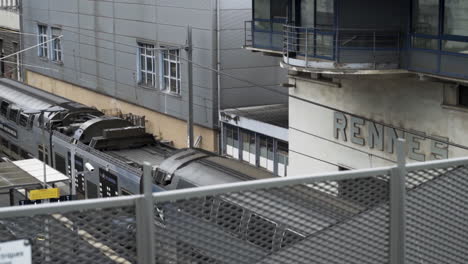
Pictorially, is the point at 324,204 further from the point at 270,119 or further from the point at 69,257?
the point at 270,119

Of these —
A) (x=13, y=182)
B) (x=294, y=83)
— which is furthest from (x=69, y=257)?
(x=294, y=83)

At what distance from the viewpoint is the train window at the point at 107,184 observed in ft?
73.2

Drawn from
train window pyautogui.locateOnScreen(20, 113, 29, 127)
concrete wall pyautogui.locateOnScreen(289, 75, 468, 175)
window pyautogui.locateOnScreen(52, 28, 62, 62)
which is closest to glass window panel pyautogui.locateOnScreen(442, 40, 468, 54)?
concrete wall pyautogui.locateOnScreen(289, 75, 468, 175)

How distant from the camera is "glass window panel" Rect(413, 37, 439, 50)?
17.5 metres

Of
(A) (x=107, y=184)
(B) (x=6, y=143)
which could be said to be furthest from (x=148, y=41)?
(A) (x=107, y=184)

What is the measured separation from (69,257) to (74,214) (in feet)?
0.86

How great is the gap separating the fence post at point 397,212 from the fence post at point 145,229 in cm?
169

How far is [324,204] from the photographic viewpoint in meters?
5.56

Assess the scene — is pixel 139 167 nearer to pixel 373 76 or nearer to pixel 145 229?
pixel 373 76

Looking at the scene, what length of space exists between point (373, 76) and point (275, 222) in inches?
555

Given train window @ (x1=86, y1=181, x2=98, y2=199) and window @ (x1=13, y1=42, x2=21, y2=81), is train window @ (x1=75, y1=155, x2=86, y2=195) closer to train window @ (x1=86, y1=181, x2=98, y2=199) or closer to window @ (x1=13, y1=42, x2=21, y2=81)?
train window @ (x1=86, y1=181, x2=98, y2=199)

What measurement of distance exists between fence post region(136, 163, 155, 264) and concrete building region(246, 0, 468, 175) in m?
12.6

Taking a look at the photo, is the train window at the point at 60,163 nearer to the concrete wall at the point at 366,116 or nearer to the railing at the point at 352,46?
the concrete wall at the point at 366,116

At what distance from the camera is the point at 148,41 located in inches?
1383
